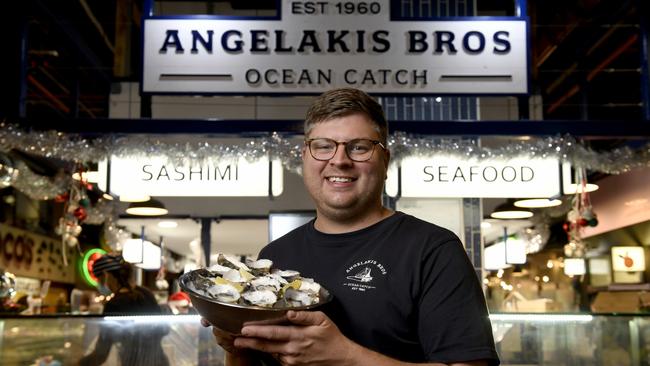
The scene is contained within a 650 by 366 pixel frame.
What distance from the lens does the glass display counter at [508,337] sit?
173 inches

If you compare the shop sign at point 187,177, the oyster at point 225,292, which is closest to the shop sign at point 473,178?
the shop sign at point 187,177

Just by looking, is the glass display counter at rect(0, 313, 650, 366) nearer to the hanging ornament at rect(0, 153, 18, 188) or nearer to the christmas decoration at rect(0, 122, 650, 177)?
the christmas decoration at rect(0, 122, 650, 177)

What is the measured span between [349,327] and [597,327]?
10.5ft

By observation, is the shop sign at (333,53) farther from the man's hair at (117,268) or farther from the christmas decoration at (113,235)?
the christmas decoration at (113,235)

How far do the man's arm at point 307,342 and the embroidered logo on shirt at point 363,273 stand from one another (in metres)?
0.20

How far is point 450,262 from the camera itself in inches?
63.4

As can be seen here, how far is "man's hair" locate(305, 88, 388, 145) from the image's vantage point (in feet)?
5.67

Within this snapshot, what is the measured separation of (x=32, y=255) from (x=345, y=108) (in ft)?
30.0

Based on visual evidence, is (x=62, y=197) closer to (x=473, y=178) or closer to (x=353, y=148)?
(x=473, y=178)

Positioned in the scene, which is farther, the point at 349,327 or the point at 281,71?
the point at 281,71

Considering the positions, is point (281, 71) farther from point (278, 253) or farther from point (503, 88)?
point (278, 253)

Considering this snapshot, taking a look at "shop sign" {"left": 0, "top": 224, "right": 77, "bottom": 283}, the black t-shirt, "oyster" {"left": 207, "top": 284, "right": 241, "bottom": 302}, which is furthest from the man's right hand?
"shop sign" {"left": 0, "top": 224, "right": 77, "bottom": 283}

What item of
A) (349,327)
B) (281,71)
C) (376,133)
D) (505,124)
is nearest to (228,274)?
(349,327)

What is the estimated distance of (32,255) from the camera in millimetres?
9945
